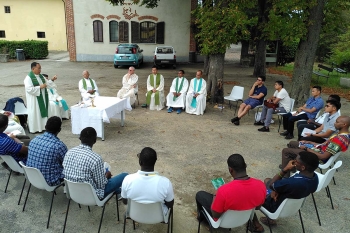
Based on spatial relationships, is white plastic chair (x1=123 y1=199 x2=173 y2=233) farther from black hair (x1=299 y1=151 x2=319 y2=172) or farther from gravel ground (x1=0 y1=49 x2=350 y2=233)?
black hair (x1=299 y1=151 x2=319 y2=172)

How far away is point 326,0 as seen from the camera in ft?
31.0

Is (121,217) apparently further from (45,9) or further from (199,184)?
(45,9)

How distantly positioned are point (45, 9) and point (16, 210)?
92.8 feet

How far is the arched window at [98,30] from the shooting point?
71.5 ft

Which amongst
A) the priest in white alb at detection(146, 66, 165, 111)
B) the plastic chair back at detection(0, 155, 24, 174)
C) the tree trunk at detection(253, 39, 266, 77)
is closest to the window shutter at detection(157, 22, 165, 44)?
the tree trunk at detection(253, 39, 266, 77)

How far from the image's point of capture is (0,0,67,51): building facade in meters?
27.7

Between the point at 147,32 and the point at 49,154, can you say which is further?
the point at 147,32

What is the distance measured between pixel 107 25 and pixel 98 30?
771mm

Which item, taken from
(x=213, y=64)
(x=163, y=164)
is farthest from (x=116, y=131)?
(x=213, y=64)

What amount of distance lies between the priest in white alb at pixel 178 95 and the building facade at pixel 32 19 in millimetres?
23025

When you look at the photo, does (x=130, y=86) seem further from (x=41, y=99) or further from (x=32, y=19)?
(x=32, y=19)

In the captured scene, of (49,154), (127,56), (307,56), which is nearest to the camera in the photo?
(49,154)

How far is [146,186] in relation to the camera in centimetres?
305

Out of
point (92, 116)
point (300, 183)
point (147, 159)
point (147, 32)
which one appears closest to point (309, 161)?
point (300, 183)
